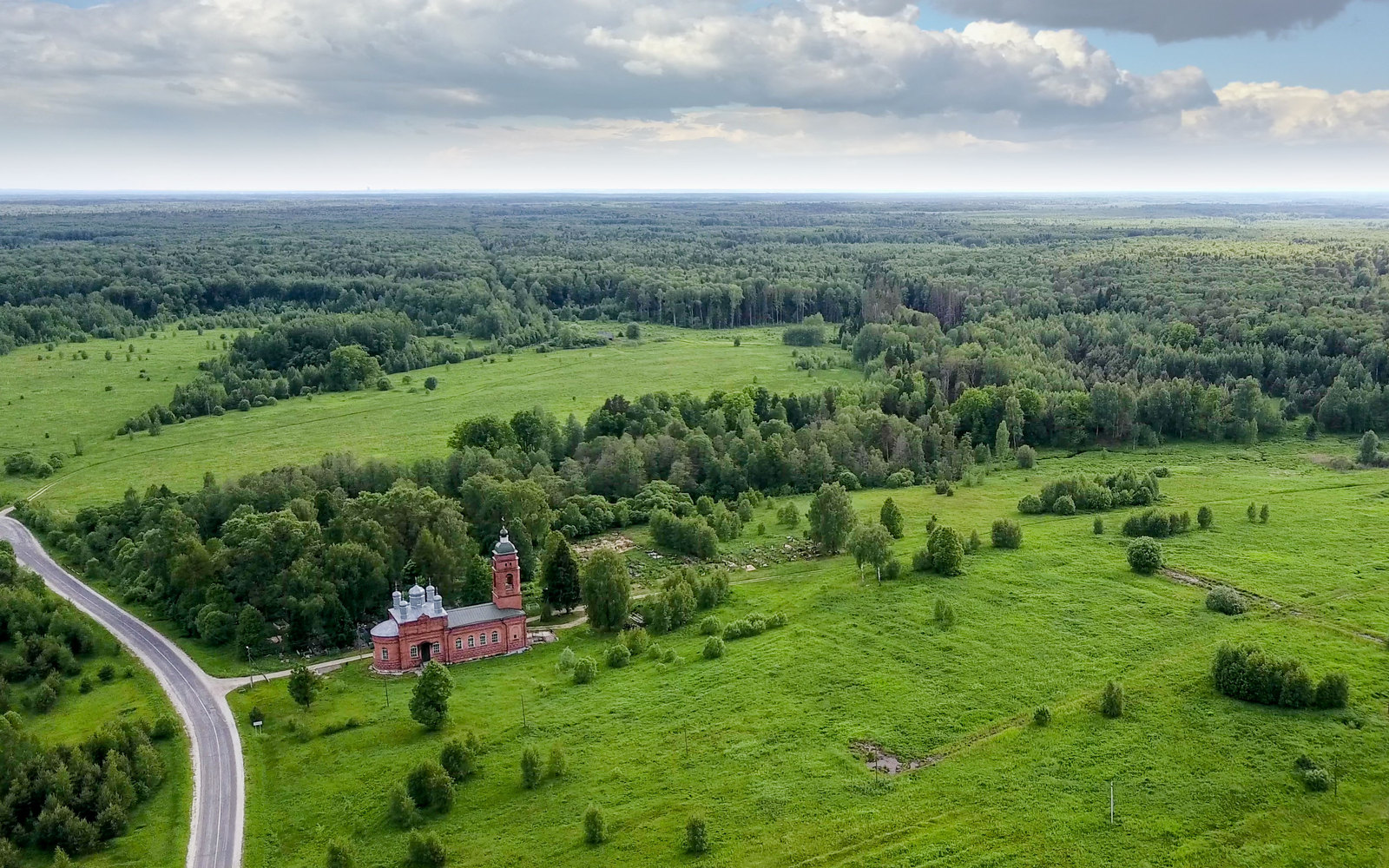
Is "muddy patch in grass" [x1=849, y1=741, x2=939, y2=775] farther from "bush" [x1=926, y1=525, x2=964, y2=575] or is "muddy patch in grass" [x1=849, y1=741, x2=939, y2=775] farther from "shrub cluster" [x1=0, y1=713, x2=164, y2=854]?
"shrub cluster" [x1=0, y1=713, x2=164, y2=854]

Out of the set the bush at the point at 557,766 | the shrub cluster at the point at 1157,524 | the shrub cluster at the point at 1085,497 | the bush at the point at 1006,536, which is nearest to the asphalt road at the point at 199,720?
the bush at the point at 557,766

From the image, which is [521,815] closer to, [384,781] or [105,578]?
[384,781]

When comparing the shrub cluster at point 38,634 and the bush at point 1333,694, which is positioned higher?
the bush at point 1333,694

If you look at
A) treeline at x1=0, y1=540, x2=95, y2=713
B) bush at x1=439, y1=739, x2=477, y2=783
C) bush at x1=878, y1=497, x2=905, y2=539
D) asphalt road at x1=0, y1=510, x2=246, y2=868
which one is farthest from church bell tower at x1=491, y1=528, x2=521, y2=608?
bush at x1=878, y1=497, x2=905, y2=539

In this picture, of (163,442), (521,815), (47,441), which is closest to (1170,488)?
(521,815)

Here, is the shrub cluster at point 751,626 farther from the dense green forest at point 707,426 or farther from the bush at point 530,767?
the bush at point 530,767

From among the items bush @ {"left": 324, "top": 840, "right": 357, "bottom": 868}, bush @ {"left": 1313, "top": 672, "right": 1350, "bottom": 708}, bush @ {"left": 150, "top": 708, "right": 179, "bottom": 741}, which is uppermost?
bush @ {"left": 1313, "top": 672, "right": 1350, "bottom": 708}
